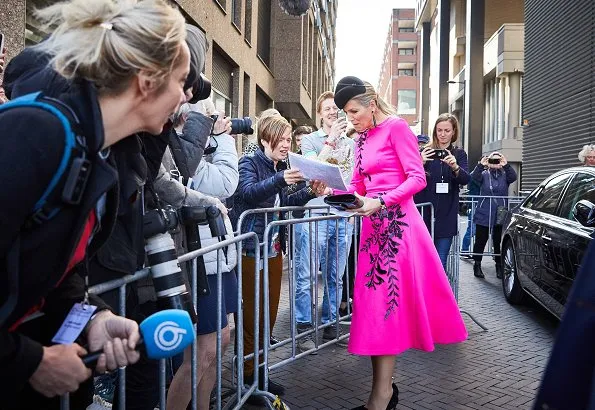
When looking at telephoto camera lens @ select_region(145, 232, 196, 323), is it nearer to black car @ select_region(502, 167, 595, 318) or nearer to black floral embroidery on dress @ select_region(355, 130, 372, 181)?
black floral embroidery on dress @ select_region(355, 130, 372, 181)

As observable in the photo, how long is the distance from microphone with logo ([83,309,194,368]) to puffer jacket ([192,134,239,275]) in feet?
5.58

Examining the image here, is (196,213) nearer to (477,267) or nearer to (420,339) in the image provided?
(420,339)

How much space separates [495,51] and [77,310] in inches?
1109

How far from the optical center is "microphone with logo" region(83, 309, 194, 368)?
167 centimetres

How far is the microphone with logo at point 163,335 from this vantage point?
1674mm

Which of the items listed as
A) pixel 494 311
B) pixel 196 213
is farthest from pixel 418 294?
pixel 494 311

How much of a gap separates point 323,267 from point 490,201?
205 inches

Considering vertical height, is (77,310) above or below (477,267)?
above

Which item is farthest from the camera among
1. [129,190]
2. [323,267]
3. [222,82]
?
[222,82]

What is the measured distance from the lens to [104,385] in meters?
3.55

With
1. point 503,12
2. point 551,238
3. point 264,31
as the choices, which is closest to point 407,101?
point 503,12

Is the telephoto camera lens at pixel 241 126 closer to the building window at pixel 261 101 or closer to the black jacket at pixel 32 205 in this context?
the black jacket at pixel 32 205

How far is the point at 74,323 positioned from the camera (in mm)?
1808

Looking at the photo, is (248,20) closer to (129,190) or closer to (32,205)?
(129,190)
